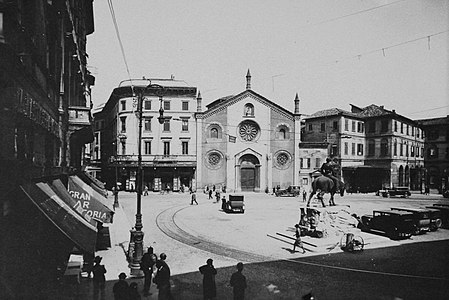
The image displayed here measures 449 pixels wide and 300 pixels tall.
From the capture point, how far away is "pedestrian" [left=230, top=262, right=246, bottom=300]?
8.71 m

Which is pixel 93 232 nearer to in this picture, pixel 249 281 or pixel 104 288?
pixel 104 288

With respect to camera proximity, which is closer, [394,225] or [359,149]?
[394,225]

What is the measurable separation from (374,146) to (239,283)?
1462 inches

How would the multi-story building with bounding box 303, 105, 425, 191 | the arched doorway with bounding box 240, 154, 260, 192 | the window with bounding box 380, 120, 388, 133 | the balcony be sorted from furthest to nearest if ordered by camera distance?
the arched doorway with bounding box 240, 154, 260, 192
the window with bounding box 380, 120, 388, 133
the multi-story building with bounding box 303, 105, 425, 191
the balcony

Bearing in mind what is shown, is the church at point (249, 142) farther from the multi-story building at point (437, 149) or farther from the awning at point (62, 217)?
the awning at point (62, 217)

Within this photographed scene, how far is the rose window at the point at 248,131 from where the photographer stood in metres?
42.0

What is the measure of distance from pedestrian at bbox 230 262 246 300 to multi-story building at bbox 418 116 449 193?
127 feet

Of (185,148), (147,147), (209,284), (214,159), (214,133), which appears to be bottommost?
(209,284)

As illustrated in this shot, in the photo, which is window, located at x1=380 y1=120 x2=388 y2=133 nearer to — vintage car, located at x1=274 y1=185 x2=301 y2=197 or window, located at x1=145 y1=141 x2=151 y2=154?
vintage car, located at x1=274 y1=185 x2=301 y2=197

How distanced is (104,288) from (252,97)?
3511cm

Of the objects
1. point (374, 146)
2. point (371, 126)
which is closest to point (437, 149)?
point (374, 146)

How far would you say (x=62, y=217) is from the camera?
25.1ft

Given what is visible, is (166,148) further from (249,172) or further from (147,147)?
(249,172)

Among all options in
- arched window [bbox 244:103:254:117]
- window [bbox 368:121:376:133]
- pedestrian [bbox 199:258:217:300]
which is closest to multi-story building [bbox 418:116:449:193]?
window [bbox 368:121:376:133]
